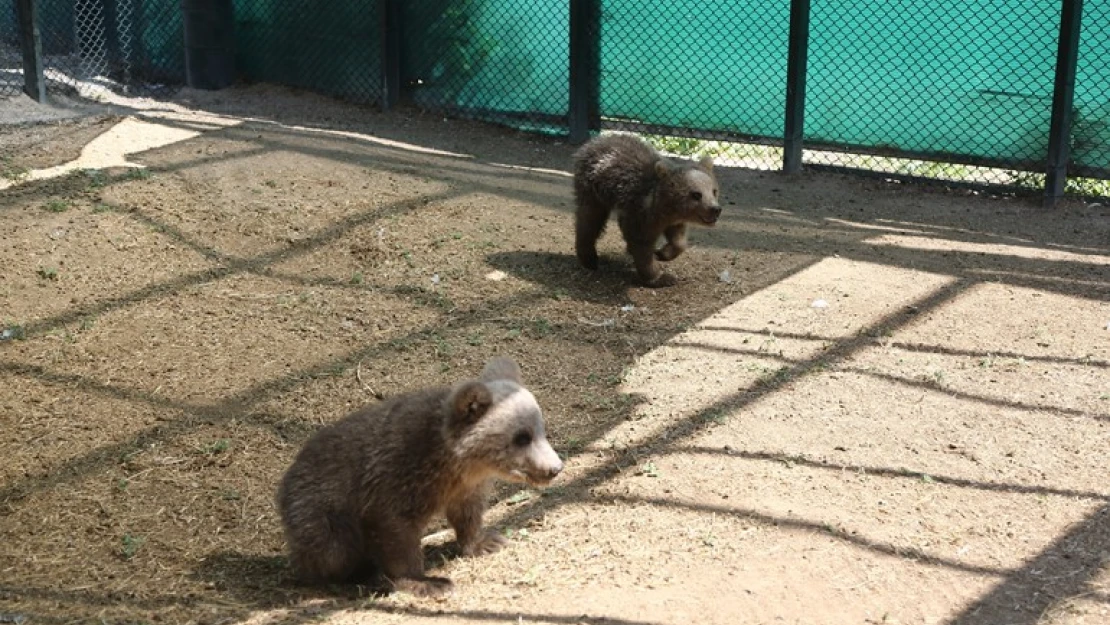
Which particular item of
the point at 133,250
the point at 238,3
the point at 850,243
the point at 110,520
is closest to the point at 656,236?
the point at 850,243

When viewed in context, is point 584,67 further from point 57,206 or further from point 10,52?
point 10,52

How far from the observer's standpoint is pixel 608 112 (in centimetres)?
1176

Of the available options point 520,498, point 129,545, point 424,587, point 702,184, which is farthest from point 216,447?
point 702,184

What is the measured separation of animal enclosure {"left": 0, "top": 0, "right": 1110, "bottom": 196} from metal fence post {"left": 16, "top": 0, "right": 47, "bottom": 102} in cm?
19

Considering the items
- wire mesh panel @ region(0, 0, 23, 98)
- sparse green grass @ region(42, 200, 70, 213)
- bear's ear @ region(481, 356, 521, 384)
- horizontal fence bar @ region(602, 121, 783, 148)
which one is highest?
wire mesh panel @ region(0, 0, 23, 98)

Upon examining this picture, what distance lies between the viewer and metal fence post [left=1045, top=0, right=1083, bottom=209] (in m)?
9.55

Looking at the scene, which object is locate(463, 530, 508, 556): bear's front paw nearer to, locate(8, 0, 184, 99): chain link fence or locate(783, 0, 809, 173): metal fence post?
locate(783, 0, 809, 173): metal fence post

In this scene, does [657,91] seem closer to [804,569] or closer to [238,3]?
[238,3]

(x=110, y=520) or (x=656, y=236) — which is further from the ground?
(x=656, y=236)

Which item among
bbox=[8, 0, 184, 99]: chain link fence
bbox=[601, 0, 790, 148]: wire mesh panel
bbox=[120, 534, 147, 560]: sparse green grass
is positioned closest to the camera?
bbox=[120, 534, 147, 560]: sparse green grass

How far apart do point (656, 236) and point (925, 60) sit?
3.70 meters

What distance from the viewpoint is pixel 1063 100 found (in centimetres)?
977

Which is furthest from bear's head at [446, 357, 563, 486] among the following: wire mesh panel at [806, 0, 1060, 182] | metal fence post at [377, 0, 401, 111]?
metal fence post at [377, 0, 401, 111]

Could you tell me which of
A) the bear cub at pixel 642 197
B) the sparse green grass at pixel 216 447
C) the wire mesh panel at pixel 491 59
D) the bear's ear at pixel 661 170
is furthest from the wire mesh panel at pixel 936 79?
the sparse green grass at pixel 216 447
